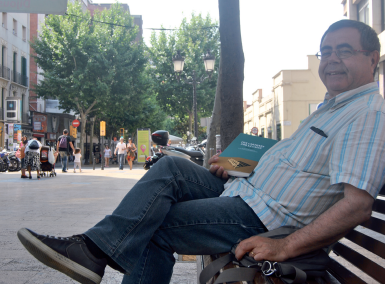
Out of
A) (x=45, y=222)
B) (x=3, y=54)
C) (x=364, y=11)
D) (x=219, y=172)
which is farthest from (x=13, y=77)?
(x=219, y=172)

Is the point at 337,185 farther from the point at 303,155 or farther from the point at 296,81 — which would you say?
the point at 296,81

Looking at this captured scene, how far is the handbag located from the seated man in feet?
0.13

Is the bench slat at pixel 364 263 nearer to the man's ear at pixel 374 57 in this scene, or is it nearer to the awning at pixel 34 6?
the man's ear at pixel 374 57

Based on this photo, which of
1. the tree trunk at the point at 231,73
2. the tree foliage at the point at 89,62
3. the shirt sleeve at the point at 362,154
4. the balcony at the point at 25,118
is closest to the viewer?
the shirt sleeve at the point at 362,154

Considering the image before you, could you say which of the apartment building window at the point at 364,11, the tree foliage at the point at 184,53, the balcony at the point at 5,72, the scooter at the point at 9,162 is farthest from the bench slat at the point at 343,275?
the balcony at the point at 5,72

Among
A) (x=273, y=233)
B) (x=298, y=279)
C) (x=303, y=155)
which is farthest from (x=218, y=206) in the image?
(x=298, y=279)

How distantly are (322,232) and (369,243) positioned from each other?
0.23 m

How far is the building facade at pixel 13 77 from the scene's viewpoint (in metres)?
31.1

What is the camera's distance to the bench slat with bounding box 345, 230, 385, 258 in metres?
1.67

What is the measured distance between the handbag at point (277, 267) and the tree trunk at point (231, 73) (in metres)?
3.51

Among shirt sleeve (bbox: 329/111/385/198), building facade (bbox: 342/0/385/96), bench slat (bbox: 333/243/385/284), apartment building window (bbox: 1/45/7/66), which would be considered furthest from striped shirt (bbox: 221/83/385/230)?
apartment building window (bbox: 1/45/7/66)

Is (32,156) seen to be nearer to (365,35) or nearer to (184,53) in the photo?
(365,35)

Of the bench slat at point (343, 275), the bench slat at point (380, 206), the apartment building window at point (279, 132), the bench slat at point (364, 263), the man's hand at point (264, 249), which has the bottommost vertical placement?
the bench slat at point (343, 275)

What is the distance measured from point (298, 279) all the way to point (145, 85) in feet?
104
